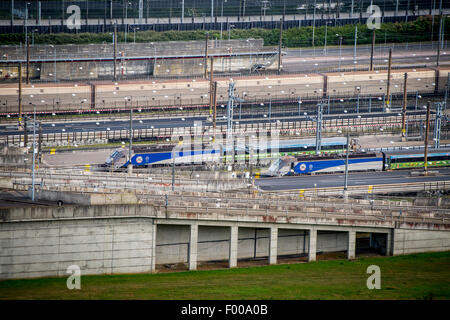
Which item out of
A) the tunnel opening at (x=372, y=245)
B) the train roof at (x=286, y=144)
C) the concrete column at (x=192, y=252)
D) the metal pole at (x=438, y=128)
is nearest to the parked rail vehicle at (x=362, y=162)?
the metal pole at (x=438, y=128)

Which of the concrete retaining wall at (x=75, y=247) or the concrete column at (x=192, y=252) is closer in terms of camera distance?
the concrete retaining wall at (x=75, y=247)

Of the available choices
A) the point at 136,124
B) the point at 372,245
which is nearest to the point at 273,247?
the point at 372,245

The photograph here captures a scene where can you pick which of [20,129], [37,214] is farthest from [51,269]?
[20,129]

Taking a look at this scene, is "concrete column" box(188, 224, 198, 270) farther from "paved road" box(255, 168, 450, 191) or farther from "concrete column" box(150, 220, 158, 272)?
"paved road" box(255, 168, 450, 191)

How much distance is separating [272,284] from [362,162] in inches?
1255

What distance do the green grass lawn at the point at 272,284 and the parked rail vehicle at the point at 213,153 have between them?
2197 cm

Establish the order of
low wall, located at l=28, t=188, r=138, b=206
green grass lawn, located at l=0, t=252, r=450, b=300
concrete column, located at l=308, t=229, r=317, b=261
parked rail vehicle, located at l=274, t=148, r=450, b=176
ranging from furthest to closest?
parked rail vehicle, located at l=274, t=148, r=450, b=176
concrete column, located at l=308, t=229, r=317, b=261
low wall, located at l=28, t=188, r=138, b=206
green grass lawn, located at l=0, t=252, r=450, b=300

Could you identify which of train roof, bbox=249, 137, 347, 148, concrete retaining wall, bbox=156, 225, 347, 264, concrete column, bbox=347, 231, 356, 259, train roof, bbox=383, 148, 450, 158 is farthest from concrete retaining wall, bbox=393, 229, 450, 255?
train roof, bbox=249, 137, 347, 148

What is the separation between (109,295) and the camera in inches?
2036

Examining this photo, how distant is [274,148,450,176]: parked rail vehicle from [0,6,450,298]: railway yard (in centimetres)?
14

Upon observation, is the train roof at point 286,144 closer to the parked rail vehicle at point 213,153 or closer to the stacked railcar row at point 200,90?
the parked rail vehicle at point 213,153

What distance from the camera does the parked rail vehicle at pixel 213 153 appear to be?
82438 millimetres

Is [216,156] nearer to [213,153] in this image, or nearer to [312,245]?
[213,153]

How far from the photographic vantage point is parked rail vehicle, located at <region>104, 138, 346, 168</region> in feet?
270
